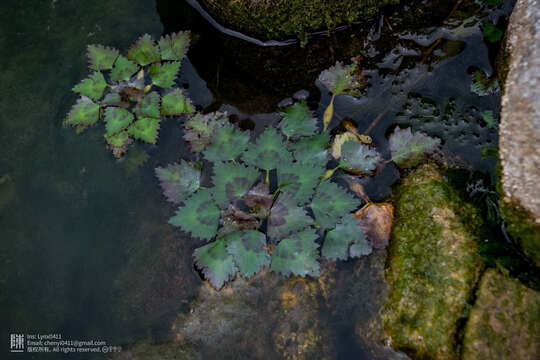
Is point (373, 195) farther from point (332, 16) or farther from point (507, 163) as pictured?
point (332, 16)

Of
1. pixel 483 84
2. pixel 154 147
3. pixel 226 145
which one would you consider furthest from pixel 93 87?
pixel 483 84

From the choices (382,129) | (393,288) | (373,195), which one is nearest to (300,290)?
(393,288)

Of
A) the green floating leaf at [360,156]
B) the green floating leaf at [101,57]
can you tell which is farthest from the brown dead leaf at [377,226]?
the green floating leaf at [101,57]

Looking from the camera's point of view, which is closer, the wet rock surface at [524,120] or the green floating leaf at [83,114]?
the wet rock surface at [524,120]

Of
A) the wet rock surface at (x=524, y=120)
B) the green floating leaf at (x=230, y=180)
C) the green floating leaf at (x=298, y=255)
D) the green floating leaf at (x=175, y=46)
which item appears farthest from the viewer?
the green floating leaf at (x=175, y=46)

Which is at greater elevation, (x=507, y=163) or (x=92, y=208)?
(x=507, y=163)

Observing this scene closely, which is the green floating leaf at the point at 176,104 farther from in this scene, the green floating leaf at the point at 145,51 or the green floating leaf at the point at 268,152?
the green floating leaf at the point at 268,152

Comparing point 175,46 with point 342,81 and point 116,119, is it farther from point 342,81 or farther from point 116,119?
point 342,81
